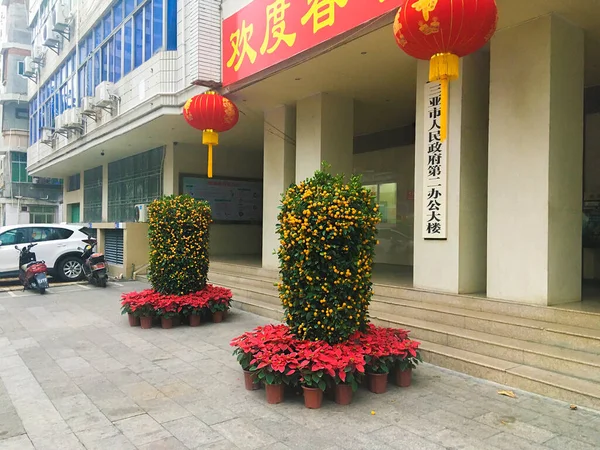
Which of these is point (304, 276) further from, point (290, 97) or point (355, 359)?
point (290, 97)

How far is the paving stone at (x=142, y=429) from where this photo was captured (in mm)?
3074

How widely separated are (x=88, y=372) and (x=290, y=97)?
574 centimetres

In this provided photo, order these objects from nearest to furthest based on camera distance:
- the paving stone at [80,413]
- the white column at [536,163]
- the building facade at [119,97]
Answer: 1. the paving stone at [80,413]
2. the white column at [536,163]
3. the building facade at [119,97]

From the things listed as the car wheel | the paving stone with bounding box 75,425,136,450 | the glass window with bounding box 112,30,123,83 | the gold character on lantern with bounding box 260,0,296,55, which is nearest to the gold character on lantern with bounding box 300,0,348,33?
the gold character on lantern with bounding box 260,0,296,55

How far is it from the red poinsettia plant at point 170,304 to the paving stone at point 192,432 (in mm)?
3051

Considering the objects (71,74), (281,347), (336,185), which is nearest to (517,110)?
(336,185)

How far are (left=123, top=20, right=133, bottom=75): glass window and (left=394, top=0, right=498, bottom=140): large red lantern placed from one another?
8.78m

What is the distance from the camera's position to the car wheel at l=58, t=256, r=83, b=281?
435 inches

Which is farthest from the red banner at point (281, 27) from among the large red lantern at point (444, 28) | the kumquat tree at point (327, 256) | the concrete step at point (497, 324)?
the concrete step at point (497, 324)

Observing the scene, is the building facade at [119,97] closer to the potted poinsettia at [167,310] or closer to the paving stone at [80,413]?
the potted poinsettia at [167,310]

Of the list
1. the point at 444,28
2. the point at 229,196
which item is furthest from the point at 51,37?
the point at 444,28

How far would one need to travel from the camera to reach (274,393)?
3.66 meters

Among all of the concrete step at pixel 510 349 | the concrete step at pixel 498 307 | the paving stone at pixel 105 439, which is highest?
the concrete step at pixel 498 307

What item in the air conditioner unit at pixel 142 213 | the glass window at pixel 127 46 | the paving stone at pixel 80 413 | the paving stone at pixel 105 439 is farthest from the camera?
the air conditioner unit at pixel 142 213
